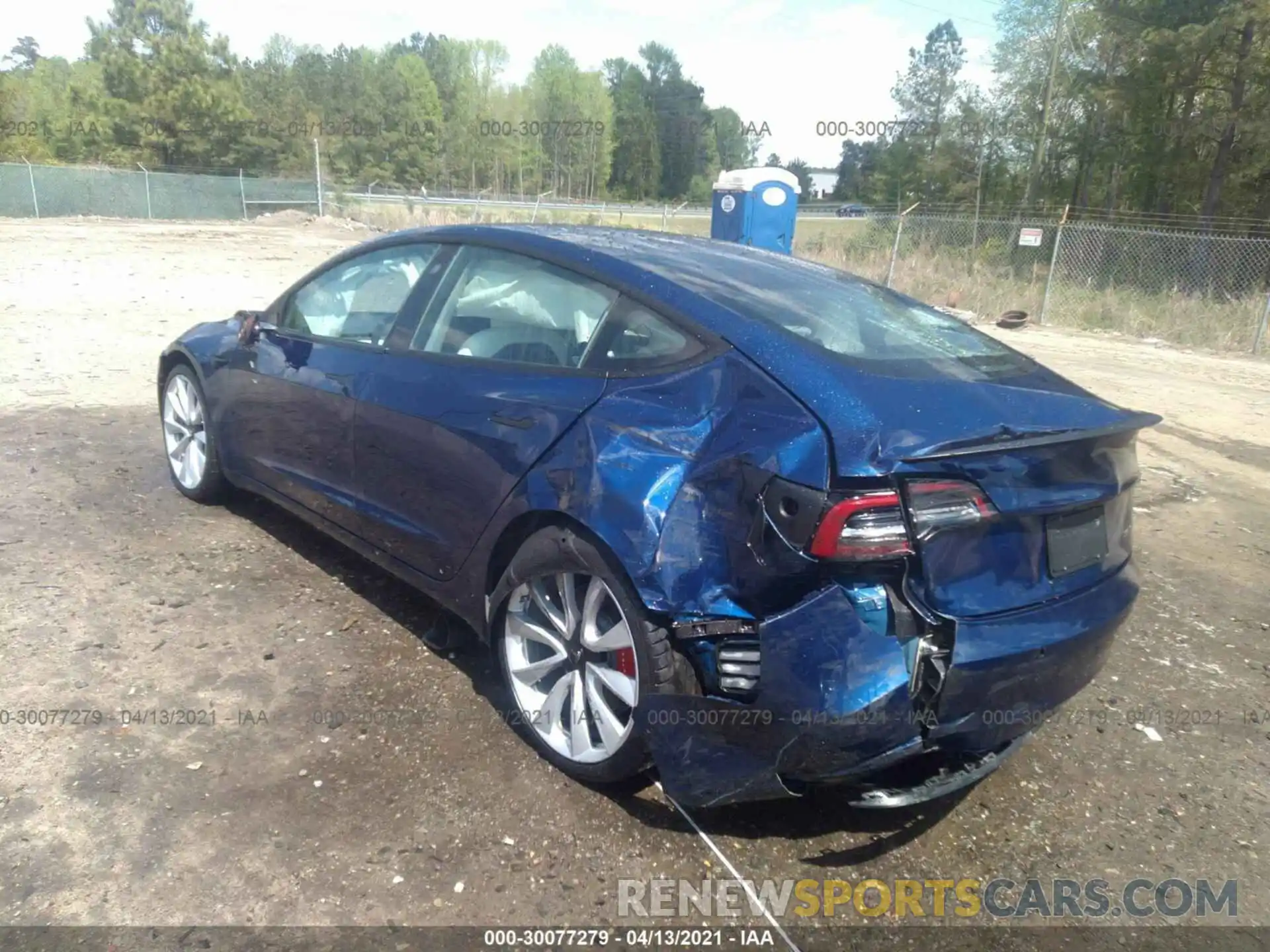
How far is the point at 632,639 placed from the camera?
260 centimetres

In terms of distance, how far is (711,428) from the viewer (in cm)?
251

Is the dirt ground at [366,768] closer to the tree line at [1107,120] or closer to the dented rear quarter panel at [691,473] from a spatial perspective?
the dented rear quarter panel at [691,473]

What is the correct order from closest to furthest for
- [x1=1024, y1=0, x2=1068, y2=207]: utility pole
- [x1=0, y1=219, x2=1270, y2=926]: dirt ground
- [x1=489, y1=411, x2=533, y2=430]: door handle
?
1. [x1=0, y1=219, x2=1270, y2=926]: dirt ground
2. [x1=489, y1=411, x2=533, y2=430]: door handle
3. [x1=1024, y1=0, x2=1068, y2=207]: utility pole

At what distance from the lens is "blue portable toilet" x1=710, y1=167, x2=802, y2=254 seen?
14.0 m

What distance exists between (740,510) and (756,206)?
12.5 metres

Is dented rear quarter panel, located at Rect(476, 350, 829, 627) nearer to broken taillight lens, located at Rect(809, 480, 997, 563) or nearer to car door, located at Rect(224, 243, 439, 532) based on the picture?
broken taillight lens, located at Rect(809, 480, 997, 563)

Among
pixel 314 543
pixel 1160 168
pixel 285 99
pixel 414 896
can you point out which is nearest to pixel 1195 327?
pixel 1160 168

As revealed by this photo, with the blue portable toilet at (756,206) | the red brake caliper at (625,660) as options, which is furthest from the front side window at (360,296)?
the blue portable toilet at (756,206)

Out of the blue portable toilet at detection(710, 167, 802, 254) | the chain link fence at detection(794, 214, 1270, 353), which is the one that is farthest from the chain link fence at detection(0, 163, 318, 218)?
the blue portable toilet at detection(710, 167, 802, 254)

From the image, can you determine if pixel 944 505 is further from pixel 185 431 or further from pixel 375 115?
pixel 375 115

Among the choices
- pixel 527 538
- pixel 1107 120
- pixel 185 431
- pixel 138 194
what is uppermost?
pixel 1107 120

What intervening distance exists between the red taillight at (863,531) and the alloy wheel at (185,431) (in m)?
3.69

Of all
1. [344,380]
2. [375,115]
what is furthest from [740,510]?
[375,115]

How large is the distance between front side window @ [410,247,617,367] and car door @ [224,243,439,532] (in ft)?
0.89
